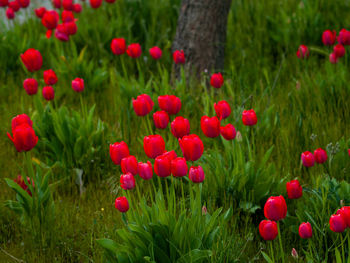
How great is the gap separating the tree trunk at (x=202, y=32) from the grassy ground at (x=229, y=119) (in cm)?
21

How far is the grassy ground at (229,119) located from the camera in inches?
88.2

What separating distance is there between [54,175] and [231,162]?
1.02 metres

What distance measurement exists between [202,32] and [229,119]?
121 cm

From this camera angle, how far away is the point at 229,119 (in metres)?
2.97

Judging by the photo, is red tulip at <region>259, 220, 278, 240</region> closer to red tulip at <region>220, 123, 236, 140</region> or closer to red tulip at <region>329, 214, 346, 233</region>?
red tulip at <region>329, 214, 346, 233</region>

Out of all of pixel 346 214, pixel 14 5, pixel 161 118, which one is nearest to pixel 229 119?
pixel 161 118

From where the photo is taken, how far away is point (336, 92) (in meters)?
3.20

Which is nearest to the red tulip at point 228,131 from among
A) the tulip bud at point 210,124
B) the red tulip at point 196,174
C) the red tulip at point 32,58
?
the tulip bud at point 210,124

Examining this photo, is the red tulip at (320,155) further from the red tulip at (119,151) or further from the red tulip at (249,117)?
the red tulip at (119,151)

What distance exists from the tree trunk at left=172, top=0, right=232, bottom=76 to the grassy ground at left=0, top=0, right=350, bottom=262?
0.68 feet

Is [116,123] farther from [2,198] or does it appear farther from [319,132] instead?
[319,132]

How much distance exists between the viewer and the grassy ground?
224cm

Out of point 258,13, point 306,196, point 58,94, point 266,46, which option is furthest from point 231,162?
point 258,13

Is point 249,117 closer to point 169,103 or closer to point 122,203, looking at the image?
point 169,103
